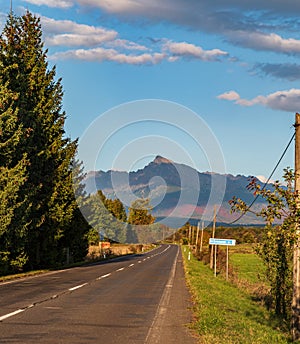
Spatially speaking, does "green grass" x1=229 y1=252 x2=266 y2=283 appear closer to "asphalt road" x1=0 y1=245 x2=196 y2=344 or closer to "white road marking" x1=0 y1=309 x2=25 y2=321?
"asphalt road" x1=0 y1=245 x2=196 y2=344

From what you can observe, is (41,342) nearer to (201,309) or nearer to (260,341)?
(260,341)

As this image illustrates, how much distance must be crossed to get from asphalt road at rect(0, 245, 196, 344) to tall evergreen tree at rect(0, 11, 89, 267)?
1175cm

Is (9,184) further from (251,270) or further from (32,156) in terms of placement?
(251,270)

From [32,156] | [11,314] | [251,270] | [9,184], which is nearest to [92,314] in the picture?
[11,314]

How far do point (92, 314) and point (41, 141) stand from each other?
21060mm

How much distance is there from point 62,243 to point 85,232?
129 inches

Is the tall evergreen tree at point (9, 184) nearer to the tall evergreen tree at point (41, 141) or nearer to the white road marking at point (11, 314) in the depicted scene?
the tall evergreen tree at point (41, 141)

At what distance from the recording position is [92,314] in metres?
12.6

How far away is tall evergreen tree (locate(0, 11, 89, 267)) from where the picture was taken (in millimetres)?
30734

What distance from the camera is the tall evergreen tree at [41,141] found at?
30.7 metres

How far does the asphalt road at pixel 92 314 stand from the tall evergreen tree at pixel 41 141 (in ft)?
38.6

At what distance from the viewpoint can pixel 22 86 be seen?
1137 inches

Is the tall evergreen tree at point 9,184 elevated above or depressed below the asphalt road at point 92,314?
above

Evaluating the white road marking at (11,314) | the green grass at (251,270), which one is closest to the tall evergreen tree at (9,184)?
the green grass at (251,270)
